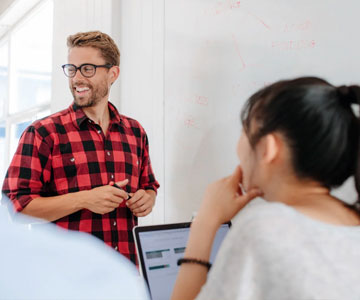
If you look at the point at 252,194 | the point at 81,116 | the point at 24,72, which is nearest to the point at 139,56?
the point at 81,116

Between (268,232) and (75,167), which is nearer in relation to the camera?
(268,232)

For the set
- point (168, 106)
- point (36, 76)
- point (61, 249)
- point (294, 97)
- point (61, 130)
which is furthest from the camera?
point (36, 76)

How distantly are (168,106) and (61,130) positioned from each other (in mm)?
578

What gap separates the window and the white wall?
1.28m

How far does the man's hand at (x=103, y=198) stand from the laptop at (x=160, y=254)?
0.41 meters

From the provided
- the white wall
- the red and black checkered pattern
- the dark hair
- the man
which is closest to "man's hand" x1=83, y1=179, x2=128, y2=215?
the man

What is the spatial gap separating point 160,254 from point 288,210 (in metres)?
0.59

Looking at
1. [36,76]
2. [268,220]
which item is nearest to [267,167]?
[268,220]

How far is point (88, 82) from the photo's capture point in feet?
6.00

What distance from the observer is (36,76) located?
4344 mm

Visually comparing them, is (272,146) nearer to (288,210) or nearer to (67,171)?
(288,210)

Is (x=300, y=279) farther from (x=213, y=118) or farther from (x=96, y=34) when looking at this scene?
(x=96, y=34)

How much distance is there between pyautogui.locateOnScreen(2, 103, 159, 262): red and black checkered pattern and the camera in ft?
5.23

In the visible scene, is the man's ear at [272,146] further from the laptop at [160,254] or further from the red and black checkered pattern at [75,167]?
the red and black checkered pattern at [75,167]
